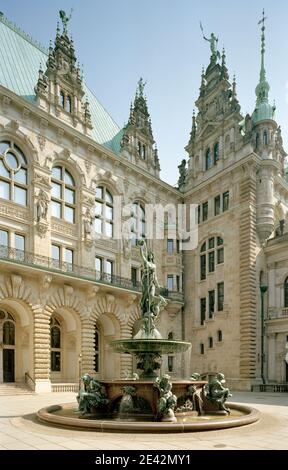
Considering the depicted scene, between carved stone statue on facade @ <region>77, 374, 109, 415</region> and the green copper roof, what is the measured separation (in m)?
24.7

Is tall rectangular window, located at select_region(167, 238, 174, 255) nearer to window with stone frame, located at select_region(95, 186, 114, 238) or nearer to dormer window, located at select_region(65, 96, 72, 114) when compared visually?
window with stone frame, located at select_region(95, 186, 114, 238)

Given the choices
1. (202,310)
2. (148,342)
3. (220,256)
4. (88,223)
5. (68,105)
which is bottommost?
(202,310)

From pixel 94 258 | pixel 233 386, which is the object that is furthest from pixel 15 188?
pixel 233 386

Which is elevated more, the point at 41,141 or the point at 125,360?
the point at 41,141

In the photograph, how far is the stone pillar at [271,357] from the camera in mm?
33219

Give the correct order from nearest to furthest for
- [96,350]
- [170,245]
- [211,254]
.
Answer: [96,350] < [211,254] < [170,245]

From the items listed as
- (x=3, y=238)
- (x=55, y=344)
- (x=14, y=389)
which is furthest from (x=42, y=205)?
(x=14, y=389)

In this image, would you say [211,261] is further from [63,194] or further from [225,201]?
[63,194]

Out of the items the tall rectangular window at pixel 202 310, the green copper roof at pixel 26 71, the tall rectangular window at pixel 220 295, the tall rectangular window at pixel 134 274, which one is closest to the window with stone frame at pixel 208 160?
the green copper roof at pixel 26 71

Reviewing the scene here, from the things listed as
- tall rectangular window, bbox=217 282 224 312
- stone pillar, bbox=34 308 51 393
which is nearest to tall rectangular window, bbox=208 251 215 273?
tall rectangular window, bbox=217 282 224 312

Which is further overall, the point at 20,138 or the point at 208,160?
the point at 208,160

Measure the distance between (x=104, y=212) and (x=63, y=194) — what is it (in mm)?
4600

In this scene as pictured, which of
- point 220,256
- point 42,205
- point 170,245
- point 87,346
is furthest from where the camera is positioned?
point 170,245

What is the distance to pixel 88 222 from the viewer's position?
34.5 meters
